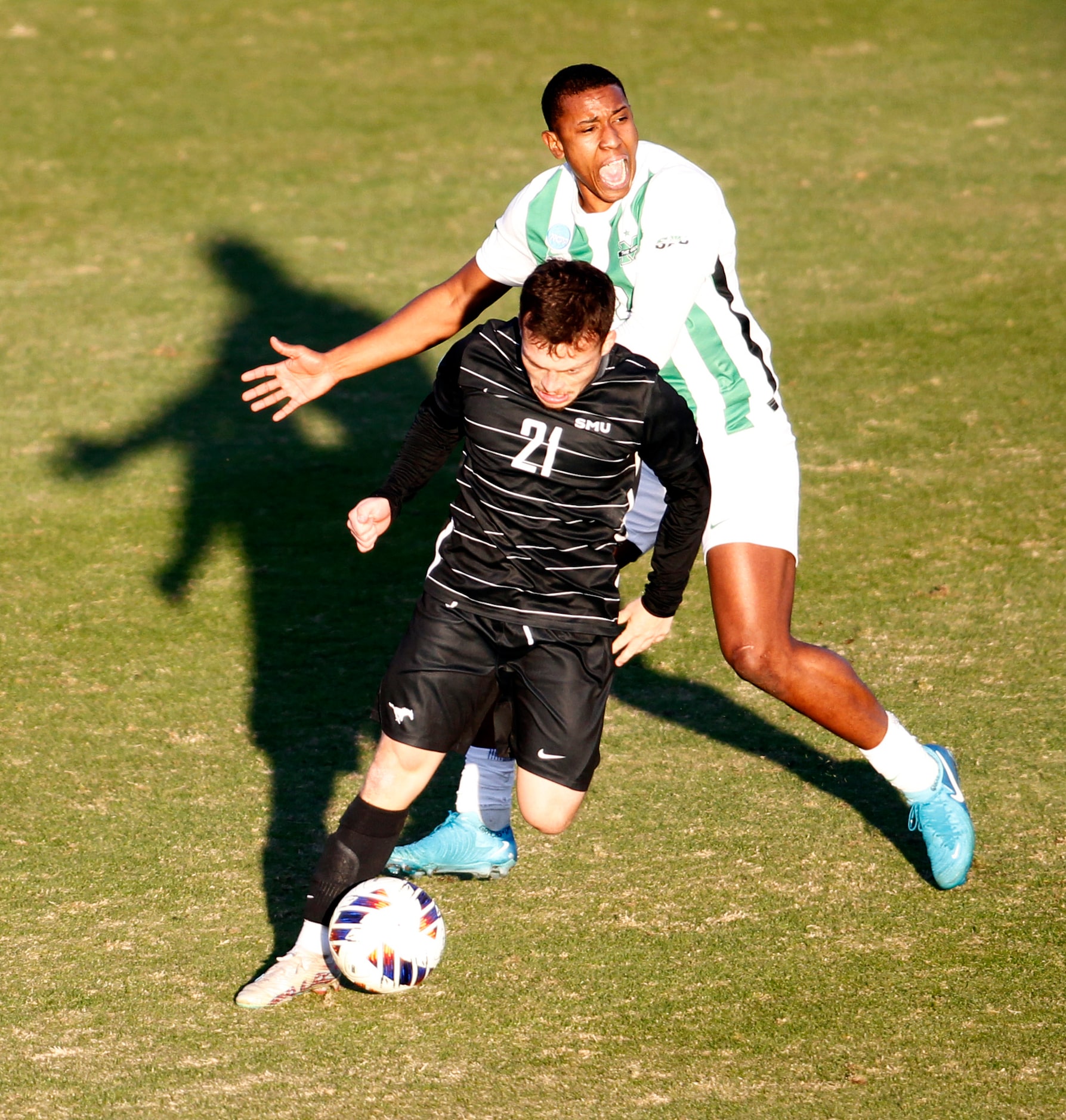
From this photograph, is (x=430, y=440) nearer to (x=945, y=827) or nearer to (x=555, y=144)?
(x=555, y=144)

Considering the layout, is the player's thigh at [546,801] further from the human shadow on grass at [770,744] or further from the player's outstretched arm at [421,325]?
the player's outstretched arm at [421,325]

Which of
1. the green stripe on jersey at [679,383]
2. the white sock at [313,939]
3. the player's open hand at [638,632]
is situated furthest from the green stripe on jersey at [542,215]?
the white sock at [313,939]

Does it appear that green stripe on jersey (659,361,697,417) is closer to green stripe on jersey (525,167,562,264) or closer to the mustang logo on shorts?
green stripe on jersey (525,167,562,264)

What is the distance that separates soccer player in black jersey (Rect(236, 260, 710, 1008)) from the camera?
4.56 metres

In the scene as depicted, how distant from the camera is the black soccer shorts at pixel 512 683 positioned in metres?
4.60

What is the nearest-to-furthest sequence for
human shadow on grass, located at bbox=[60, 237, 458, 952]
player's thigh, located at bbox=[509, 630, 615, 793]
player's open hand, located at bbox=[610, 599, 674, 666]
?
player's thigh, located at bbox=[509, 630, 615, 793]
player's open hand, located at bbox=[610, 599, 674, 666]
human shadow on grass, located at bbox=[60, 237, 458, 952]

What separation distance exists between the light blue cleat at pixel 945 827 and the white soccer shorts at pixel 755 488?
0.94 m

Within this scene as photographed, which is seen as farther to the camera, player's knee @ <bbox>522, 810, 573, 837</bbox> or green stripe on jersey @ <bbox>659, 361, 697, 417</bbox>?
green stripe on jersey @ <bbox>659, 361, 697, 417</bbox>

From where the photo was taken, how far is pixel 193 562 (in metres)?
7.73

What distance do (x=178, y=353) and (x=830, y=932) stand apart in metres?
6.46

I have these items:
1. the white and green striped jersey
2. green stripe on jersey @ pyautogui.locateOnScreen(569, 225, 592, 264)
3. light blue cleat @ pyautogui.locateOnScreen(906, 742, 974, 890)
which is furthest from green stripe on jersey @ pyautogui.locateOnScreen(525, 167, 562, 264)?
light blue cleat @ pyautogui.locateOnScreen(906, 742, 974, 890)

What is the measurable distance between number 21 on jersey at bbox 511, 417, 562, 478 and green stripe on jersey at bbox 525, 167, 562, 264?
1.07m

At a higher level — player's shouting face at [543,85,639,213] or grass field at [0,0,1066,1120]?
player's shouting face at [543,85,639,213]

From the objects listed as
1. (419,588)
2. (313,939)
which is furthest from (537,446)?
(419,588)
